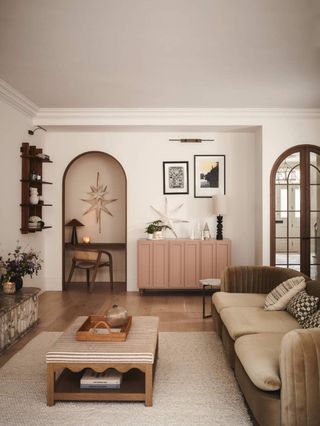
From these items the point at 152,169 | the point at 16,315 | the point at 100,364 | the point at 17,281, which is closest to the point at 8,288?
the point at 17,281

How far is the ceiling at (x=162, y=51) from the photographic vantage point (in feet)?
9.73

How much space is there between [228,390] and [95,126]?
4384mm

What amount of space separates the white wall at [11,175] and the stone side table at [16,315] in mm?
855

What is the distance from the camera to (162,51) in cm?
370

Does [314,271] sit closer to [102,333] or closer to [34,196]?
[102,333]

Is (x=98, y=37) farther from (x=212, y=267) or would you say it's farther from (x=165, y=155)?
(x=212, y=267)

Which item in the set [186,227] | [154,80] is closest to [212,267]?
[186,227]

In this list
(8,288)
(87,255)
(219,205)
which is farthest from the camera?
(87,255)

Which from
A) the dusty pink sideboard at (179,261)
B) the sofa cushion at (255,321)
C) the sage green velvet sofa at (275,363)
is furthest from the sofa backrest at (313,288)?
the dusty pink sideboard at (179,261)

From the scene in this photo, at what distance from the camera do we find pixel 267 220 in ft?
19.3

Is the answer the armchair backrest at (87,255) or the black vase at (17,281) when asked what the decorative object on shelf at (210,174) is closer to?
the armchair backrest at (87,255)

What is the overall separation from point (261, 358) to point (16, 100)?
4.39m

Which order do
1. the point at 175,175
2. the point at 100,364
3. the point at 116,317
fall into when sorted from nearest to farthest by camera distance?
the point at 100,364, the point at 116,317, the point at 175,175

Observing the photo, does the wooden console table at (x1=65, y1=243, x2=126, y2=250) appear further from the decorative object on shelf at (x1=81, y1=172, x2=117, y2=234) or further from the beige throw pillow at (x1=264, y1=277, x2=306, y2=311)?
the beige throw pillow at (x1=264, y1=277, x2=306, y2=311)
